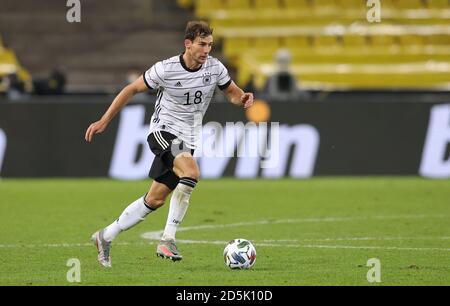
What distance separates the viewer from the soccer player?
388 inches

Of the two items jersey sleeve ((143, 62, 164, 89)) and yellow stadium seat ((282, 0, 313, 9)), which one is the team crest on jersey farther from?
yellow stadium seat ((282, 0, 313, 9))

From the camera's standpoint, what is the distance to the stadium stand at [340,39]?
84.9ft

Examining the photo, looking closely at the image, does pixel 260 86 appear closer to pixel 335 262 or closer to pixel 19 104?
pixel 19 104

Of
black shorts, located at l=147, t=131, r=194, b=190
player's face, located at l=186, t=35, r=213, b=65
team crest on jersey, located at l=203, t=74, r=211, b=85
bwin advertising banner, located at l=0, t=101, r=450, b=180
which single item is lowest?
bwin advertising banner, located at l=0, t=101, r=450, b=180

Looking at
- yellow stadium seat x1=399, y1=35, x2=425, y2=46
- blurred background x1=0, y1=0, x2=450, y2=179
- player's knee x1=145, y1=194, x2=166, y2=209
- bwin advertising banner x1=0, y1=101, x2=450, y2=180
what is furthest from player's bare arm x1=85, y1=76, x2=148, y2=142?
yellow stadium seat x1=399, y1=35, x2=425, y2=46

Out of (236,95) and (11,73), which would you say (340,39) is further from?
(236,95)

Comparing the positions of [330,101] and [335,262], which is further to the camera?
[330,101]

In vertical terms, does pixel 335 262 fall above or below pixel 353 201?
above

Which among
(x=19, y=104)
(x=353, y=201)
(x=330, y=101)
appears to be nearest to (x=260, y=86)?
(x=330, y=101)

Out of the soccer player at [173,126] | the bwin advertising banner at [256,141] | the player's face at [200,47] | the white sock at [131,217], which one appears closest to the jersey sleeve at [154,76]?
the soccer player at [173,126]

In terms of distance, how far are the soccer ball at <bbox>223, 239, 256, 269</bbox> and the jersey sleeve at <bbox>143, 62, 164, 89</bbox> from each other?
1.56 metres

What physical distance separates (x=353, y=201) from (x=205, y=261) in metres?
6.50

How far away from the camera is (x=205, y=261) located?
10.1 metres
